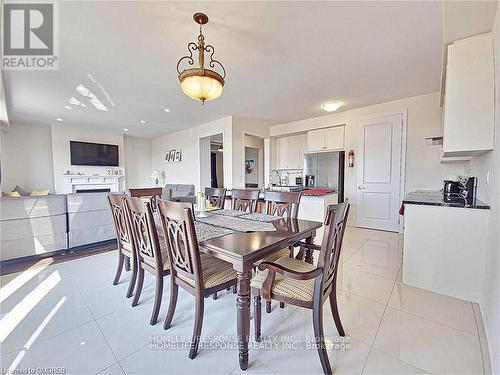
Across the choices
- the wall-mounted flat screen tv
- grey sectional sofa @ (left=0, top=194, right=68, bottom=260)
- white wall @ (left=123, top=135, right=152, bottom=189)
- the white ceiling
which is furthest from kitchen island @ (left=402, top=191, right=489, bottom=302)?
the wall-mounted flat screen tv

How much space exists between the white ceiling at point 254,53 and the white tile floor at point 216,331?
253 cm

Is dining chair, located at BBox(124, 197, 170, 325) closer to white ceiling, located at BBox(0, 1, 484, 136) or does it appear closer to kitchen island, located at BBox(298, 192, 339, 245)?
white ceiling, located at BBox(0, 1, 484, 136)

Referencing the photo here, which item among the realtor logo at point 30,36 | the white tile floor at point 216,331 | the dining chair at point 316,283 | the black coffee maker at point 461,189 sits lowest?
the white tile floor at point 216,331

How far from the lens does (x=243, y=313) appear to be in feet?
4.11

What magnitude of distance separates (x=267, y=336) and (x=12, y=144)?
25.4ft

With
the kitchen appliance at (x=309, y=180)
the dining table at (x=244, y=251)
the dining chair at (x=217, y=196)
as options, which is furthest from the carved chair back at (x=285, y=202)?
the kitchen appliance at (x=309, y=180)

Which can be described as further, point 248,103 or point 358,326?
point 248,103

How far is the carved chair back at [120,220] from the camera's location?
6.49ft

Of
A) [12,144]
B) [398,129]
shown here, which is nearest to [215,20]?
[398,129]

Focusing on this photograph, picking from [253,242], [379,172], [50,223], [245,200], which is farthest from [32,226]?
[379,172]

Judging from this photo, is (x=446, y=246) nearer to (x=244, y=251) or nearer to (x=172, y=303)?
(x=244, y=251)

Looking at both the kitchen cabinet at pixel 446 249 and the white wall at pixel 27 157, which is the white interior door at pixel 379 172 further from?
the white wall at pixel 27 157

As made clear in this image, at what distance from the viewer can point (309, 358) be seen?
53.7 inches

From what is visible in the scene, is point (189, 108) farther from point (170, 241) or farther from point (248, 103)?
point (170, 241)
